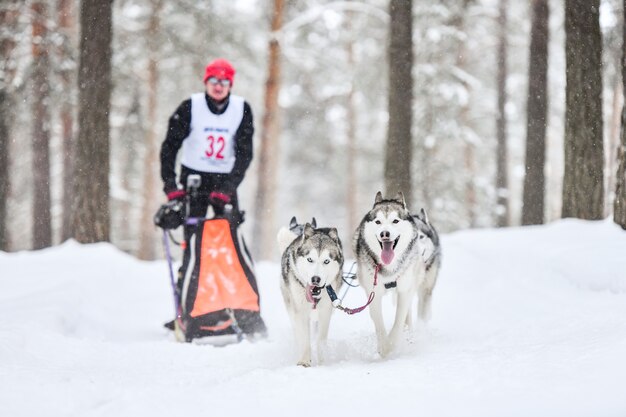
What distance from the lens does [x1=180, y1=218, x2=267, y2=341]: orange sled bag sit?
4.93 m

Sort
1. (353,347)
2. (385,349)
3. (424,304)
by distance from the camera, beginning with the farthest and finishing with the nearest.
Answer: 1. (424,304)
2. (353,347)
3. (385,349)

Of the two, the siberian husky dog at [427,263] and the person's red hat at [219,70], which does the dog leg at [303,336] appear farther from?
the person's red hat at [219,70]

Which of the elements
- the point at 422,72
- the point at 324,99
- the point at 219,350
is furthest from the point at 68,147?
the point at 219,350

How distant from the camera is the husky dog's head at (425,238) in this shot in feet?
15.4

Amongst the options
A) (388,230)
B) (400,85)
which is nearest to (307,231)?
(388,230)

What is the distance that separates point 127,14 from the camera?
1494 centimetres

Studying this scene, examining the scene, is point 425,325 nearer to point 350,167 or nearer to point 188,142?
point 188,142

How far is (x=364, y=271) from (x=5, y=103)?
950 cm

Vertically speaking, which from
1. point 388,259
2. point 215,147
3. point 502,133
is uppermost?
point 502,133

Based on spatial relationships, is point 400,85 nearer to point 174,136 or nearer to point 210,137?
point 210,137

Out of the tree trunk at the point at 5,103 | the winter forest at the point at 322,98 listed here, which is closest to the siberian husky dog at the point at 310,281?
the winter forest at the point at 322,98

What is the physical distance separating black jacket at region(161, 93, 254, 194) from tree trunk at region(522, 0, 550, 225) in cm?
714

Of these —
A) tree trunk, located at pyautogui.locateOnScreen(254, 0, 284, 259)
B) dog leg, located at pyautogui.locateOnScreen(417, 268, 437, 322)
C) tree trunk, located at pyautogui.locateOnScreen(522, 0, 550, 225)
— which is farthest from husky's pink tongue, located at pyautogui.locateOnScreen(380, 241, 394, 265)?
tree trunk, located at pyautogui.locateOnScreen(254, 0, 284, 259)

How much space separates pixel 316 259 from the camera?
3975 millimetres
